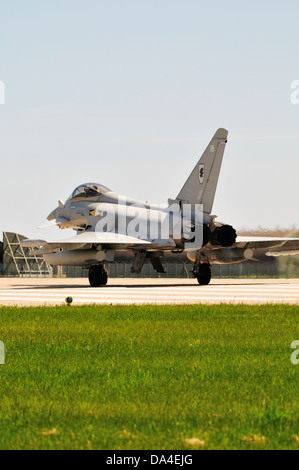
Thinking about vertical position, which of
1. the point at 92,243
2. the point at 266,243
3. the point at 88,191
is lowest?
the point at 266,243

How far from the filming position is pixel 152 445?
4961mm

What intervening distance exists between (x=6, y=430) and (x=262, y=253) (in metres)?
50.1

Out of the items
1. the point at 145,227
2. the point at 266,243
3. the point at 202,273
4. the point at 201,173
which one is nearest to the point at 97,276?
the point at 145,227

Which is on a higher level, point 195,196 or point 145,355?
point 195,196

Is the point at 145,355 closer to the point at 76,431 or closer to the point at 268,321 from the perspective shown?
the point at 76,431

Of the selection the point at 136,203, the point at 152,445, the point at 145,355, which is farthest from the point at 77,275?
the point at 152,445

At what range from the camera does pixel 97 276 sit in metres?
33.2

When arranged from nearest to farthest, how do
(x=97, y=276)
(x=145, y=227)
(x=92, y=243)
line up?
(x=92, y=243) → (x=97, y=276) → (x=145, y=227)

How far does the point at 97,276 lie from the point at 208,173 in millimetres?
7162

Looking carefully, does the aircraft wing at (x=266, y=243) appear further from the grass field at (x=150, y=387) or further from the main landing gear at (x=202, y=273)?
the grass field at (x=150, y=387)

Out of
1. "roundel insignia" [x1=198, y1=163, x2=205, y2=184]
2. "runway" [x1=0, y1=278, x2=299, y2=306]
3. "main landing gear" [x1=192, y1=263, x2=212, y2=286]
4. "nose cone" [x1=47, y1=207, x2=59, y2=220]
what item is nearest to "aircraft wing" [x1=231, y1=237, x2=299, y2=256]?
"main landing gear" [x1=192, y1=263, x2=212, y2=286]

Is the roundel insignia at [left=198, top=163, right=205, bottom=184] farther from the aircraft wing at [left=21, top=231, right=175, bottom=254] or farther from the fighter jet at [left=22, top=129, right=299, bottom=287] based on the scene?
the aircraft wing at [left=21, top=231, right=175, bottom=254]

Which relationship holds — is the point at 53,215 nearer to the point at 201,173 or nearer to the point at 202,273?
the point at 202,273

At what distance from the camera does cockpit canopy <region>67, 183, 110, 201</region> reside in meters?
35.8
